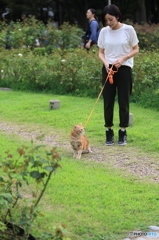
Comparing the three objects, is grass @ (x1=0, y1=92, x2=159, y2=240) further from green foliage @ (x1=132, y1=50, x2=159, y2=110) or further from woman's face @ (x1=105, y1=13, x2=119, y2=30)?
woman's face @ (x1=105, y1=13, x2=119, y2=30)

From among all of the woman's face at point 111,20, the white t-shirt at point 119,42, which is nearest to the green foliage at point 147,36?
the white t-shirt at point 119,42

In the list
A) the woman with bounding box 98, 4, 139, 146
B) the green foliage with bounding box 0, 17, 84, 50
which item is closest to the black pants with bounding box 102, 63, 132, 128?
the woman with bounding box 98, 4, 139, 146

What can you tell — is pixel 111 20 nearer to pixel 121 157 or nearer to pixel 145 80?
pixel 121 157

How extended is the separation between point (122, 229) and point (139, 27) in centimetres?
1951

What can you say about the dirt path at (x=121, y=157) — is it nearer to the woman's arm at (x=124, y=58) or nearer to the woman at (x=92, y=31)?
the woman's arm at (x=124, y=58)

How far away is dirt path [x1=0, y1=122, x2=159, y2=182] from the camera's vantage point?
5.71 meters

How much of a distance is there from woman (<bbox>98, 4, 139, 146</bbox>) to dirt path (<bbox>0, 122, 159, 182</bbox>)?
0.39 meters

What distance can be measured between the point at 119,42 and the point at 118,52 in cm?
14

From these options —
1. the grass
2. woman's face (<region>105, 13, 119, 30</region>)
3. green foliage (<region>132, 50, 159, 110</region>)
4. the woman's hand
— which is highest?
woman's face (<region>105, 13, 119, 30</region>)

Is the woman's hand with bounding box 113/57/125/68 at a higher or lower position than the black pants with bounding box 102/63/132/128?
higher

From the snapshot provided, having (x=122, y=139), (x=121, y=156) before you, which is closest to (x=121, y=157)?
(x=121, y=156)

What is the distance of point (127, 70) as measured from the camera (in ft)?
21.7

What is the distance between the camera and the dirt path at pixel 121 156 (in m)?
5.71

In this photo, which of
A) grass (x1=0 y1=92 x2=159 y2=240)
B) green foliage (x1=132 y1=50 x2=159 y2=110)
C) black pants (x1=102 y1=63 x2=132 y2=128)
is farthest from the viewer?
green foliage (x1=132 y1=50 x2=159 y2=110)
